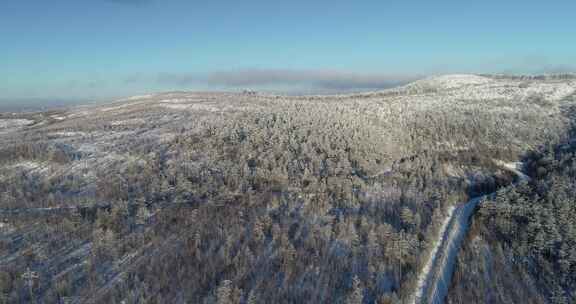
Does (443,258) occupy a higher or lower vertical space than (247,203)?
lower

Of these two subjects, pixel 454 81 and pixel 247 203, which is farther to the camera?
pixel 454 81

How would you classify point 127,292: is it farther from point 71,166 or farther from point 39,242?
point 71,166

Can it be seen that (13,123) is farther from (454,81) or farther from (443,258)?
(454,81)

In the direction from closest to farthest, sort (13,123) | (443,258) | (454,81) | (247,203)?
(443,258), (247,203), (13,123), (454,81)

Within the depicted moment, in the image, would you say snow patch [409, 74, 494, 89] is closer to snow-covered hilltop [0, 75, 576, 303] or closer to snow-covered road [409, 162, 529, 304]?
snow-covered hilltop [0, 75, 576, 303]

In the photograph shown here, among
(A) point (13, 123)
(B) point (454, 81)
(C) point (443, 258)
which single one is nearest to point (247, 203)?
(C) point (443, 258)

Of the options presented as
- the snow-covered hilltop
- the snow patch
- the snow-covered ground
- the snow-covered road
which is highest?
the snow patch

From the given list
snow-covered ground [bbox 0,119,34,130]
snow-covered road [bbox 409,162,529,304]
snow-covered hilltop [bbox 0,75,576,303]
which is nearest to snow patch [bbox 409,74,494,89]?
snow-covered hilltop [bbox 0,75,576,303]

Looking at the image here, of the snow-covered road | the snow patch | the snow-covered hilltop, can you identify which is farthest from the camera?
the snow patch

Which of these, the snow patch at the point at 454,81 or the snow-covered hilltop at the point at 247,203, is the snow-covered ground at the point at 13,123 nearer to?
the snow-covered hilltop at the point at 247,203
